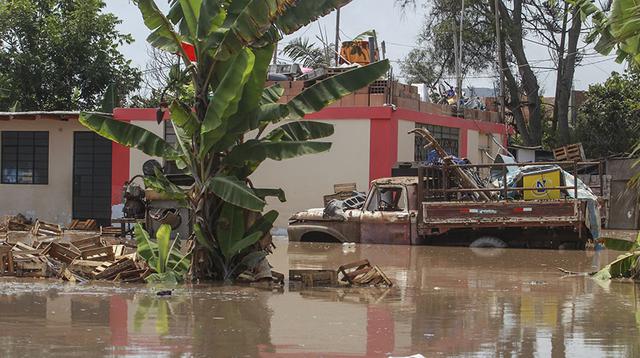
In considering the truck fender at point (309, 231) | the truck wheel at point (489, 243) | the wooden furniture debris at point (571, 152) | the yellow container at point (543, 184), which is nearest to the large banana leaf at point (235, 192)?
the truck fender at point (309, 231)

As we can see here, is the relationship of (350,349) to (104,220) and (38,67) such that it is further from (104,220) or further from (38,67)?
(38,67)

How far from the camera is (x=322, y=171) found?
81.6 ft

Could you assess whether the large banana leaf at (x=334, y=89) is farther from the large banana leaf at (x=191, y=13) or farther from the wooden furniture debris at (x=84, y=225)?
the wooden furniture debris at (x=84, y=225)

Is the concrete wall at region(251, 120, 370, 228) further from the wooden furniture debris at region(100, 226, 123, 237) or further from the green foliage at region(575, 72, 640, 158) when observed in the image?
the green foliage at region(575, 72, 640, 158)

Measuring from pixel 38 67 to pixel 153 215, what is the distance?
44.9 feet

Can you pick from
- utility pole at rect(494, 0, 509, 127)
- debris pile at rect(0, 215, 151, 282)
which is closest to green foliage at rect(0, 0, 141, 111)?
utility pole at rect(494, 0, 509, 127)

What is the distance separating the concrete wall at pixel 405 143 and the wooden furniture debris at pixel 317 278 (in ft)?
42.0

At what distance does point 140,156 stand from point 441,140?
9291 millimetres

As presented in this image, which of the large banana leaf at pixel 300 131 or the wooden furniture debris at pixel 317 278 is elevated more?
the large banana leaf at pixel 300 131

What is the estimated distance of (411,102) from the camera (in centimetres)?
2545

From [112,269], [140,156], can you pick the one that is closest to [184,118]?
[112,269]

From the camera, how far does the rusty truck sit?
17.6 meters

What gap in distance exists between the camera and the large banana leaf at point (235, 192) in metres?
11.2

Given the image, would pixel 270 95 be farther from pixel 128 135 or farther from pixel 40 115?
pixel 40 115
